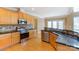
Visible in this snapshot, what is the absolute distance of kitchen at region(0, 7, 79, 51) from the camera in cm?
357

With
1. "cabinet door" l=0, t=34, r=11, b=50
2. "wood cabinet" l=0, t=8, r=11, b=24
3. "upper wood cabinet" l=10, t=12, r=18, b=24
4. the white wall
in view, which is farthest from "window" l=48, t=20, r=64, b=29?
"cabinet door" l=0, t=34, r=11, b=50

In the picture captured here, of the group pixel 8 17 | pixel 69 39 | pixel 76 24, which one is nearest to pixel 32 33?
pixel 8 17

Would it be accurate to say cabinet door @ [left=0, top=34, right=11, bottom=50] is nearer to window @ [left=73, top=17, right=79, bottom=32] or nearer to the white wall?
the white wall

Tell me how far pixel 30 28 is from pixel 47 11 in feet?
3.31

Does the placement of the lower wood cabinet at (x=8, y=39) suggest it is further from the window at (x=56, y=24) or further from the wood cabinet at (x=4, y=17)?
the window at (x=56, y=24)

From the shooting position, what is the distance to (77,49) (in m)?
3.37

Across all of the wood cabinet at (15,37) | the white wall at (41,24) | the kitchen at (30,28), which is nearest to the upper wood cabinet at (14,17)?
the kitchen at (30,28)

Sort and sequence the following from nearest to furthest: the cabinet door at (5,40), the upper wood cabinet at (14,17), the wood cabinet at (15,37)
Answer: the cabinet door at (5,40) < the upper wood cabinet at (14,17) < the wood cabinet at (15,37)

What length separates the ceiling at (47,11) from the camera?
11.5 feet

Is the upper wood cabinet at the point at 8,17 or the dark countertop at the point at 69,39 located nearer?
the dark countertop at the point at 69,39

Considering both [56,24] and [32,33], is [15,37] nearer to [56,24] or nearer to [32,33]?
[32,33]

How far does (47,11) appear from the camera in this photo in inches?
144
